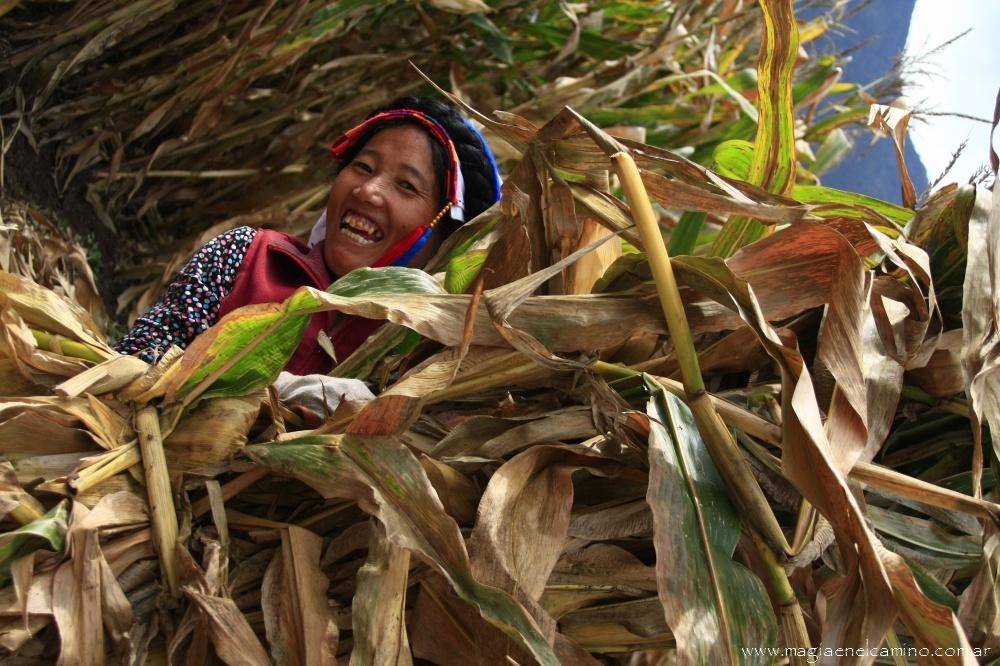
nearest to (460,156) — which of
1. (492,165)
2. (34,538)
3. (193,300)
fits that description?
(492,165)

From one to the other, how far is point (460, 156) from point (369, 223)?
0.15 m

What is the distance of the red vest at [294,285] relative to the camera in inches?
37.7

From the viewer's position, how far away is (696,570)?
A: 44 centimetres

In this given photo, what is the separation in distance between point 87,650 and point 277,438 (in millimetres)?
141

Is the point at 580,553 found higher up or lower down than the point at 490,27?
lower down

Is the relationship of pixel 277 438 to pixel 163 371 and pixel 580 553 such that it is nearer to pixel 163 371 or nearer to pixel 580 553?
pixel 163 371

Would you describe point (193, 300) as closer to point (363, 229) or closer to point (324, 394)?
point (363, 229)

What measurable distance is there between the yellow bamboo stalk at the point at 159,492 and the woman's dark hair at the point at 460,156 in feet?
2.16

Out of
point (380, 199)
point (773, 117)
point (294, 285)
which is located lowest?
point (294, 285)

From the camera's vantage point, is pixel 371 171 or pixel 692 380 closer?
pixel 692 380

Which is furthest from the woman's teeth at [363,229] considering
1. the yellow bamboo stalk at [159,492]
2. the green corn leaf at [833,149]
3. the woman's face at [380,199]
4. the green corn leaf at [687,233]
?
the green corn leaf at [833,149]

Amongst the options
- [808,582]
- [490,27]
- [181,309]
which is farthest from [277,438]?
[490,27]

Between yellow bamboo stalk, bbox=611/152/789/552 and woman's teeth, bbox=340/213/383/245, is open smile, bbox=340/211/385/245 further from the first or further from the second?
yellow bamboo stalk, bbox=611/152/789/552

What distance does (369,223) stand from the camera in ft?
3.64
